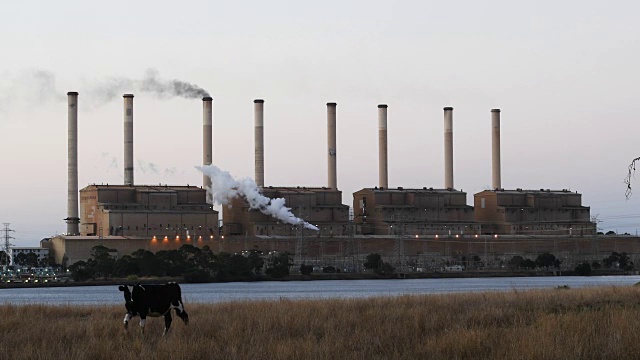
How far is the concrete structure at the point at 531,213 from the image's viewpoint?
13488 cm

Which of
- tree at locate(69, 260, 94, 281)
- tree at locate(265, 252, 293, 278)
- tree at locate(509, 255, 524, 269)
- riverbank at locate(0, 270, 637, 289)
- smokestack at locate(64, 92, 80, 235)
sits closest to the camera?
riverbank at locate(0, 270, 637, 289)

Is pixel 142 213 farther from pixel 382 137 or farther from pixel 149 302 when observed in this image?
pixel 149 302

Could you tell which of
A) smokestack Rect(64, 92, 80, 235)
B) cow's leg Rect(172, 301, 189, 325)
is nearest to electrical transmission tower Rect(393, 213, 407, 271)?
smokestack Rect(64, 92, 80, 235)

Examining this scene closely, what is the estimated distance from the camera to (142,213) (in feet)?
379

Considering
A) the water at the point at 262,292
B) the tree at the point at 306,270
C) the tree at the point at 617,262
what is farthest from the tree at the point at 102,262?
the tree at the point at 617,262

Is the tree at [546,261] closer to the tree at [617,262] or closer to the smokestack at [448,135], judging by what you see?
the tree at [617,262]

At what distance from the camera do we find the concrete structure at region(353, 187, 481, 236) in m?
130

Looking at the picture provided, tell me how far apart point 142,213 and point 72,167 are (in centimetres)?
865

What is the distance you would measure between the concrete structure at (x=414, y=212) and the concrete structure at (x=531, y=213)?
267cm

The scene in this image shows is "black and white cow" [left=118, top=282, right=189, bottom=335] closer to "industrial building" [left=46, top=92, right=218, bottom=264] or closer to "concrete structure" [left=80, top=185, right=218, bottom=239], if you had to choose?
"industrial building" [left=46, top=92, right=218, bottom=264]

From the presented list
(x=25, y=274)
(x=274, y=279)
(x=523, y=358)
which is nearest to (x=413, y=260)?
(x=274, y=279)

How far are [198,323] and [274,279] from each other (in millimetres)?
86614

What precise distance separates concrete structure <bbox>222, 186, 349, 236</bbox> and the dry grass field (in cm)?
9471

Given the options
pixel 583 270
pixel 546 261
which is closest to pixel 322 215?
pixel 546 261
